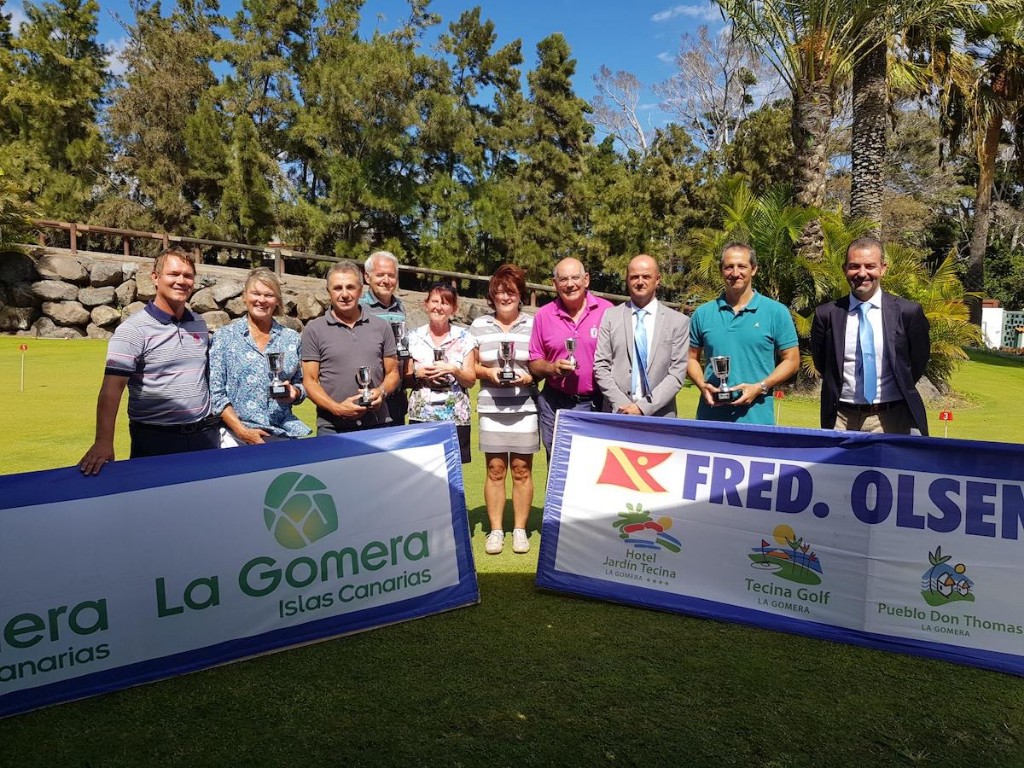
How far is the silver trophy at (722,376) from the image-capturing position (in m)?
3.94

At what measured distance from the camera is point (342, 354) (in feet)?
13.4

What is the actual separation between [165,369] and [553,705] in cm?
245

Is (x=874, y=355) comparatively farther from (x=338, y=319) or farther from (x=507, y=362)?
(x=338, y=319)

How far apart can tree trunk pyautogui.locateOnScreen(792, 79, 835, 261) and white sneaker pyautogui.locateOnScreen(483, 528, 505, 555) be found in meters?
9.82

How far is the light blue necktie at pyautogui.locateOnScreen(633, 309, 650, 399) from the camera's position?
4.29 meters

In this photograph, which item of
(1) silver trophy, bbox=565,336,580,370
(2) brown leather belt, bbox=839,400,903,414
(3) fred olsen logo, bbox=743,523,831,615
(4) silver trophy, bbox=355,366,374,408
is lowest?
(3) fred olsen logo, bbox=743,523,831,615

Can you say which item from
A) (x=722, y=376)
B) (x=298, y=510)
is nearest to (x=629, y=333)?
(x=722, y=376)

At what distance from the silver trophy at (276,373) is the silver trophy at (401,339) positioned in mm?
726

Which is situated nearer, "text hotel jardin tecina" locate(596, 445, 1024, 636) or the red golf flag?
"text hotel jardin tecina" locate(596, 445, 1024, 636)

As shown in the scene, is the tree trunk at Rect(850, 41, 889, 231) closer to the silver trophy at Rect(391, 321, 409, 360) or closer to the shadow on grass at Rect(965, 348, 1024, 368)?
the shadow on grass at Rect(965, 348, 1024, 368)

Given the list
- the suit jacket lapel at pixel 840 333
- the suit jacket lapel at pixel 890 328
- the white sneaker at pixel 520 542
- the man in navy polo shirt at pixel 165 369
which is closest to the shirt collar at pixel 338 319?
the man in navy polo shirt at pixel 165 369

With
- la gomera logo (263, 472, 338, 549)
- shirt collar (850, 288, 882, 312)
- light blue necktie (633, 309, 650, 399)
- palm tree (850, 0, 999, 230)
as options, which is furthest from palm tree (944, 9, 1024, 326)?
la gomera logo (263, 472, 338, 549)

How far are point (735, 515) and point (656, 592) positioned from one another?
1.90ft

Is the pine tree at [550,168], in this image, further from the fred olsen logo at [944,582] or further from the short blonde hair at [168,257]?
A: the fred olsen logo at [944,582]
